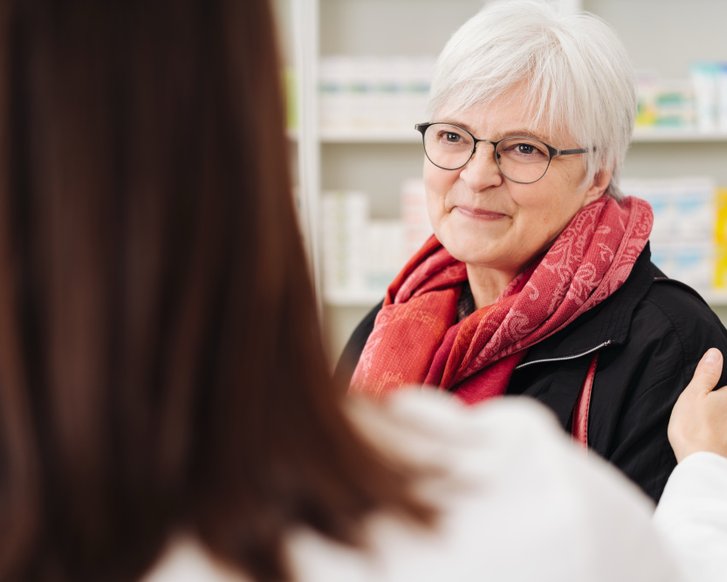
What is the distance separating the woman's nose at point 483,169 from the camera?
67.9 inches

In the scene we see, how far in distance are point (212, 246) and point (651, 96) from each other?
11.0 feet

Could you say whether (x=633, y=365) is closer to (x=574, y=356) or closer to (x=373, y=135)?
(x=574, y=356)

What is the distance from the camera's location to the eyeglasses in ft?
5.58

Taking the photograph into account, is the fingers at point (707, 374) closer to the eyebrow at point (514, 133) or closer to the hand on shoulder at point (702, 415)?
the hand on shoulder at point (702, 415)

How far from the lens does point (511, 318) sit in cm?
161

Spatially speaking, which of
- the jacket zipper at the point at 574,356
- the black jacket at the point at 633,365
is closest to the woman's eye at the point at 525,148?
the black jacket at the point at 633,365

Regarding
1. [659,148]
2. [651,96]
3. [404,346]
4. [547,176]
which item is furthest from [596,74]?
[659,148]

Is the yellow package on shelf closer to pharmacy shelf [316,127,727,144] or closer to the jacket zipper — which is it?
pharmacy shelf [316,127,727,144]

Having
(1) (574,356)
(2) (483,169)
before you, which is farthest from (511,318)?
(2) (483,169)

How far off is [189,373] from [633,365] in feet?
3.62

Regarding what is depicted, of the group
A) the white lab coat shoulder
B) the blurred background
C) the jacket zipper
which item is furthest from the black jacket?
the blurred background

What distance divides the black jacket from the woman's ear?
180 mm

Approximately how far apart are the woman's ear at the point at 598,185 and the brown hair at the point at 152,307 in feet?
4.06

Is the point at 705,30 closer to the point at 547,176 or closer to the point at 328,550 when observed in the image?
the point at 547,176
